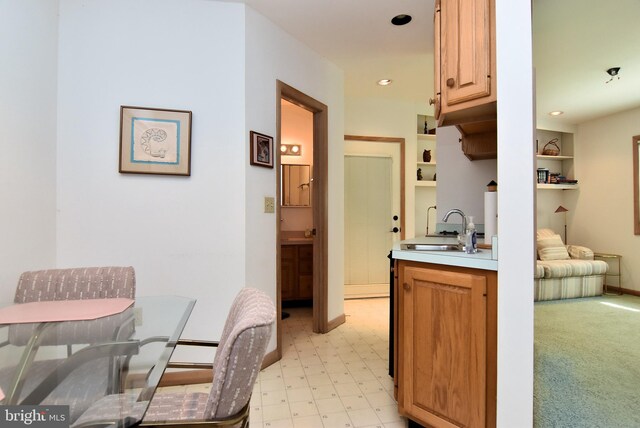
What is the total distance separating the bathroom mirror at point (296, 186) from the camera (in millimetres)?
4242

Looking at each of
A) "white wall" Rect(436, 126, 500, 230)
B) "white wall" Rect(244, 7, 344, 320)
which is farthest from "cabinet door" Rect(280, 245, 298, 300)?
"white wall" Rect(436, 126, 500, 230)

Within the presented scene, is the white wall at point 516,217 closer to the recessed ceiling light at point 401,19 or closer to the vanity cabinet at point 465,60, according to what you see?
the vanity cabinet at point 465,60

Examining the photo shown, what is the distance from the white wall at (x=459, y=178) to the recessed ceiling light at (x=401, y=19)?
1.03 metres

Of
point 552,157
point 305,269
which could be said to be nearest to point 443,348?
point 305,269

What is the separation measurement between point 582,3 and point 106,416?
349 cm

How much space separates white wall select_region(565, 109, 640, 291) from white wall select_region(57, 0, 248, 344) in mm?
5331

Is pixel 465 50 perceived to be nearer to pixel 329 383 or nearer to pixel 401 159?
pixel 329 383

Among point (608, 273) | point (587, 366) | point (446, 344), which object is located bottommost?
point (587, 366)

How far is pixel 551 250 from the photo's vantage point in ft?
14.7

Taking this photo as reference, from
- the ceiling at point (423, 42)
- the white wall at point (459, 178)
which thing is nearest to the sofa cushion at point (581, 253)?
the ceiling at point (423, 42)

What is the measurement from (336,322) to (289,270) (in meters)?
0.86

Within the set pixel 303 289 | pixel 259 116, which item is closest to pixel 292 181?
pixel 303 289

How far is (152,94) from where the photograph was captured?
2.15m

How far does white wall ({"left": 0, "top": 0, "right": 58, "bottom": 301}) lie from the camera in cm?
165
